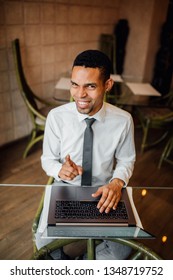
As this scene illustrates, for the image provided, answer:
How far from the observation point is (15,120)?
2650 millimetres

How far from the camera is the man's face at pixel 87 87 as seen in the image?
41.5 inches

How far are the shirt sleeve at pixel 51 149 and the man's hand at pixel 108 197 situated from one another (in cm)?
30

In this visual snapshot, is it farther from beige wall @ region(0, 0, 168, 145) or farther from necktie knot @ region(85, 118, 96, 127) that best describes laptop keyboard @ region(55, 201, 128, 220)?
beige wall @ region(0, 0, 168, 145)

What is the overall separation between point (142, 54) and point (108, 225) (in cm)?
316

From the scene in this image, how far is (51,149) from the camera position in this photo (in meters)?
1.32

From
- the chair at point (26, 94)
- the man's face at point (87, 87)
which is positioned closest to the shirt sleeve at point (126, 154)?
the man's face at point (87, 87)

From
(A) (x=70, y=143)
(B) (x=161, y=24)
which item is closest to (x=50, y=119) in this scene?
(A) (x=70, y=143)

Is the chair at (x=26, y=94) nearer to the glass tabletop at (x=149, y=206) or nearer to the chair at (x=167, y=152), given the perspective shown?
the glass tabletop at (x=149, y=206)

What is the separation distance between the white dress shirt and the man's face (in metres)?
0.09

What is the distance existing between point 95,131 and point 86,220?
1.61 feet

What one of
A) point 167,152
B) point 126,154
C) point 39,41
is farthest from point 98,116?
point 39,41

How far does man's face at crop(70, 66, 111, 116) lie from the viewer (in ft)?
3.46

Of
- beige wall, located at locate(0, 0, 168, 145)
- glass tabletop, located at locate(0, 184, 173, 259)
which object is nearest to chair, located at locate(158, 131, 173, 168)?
beige wall, located at locate(0, 0, 168, 145)
